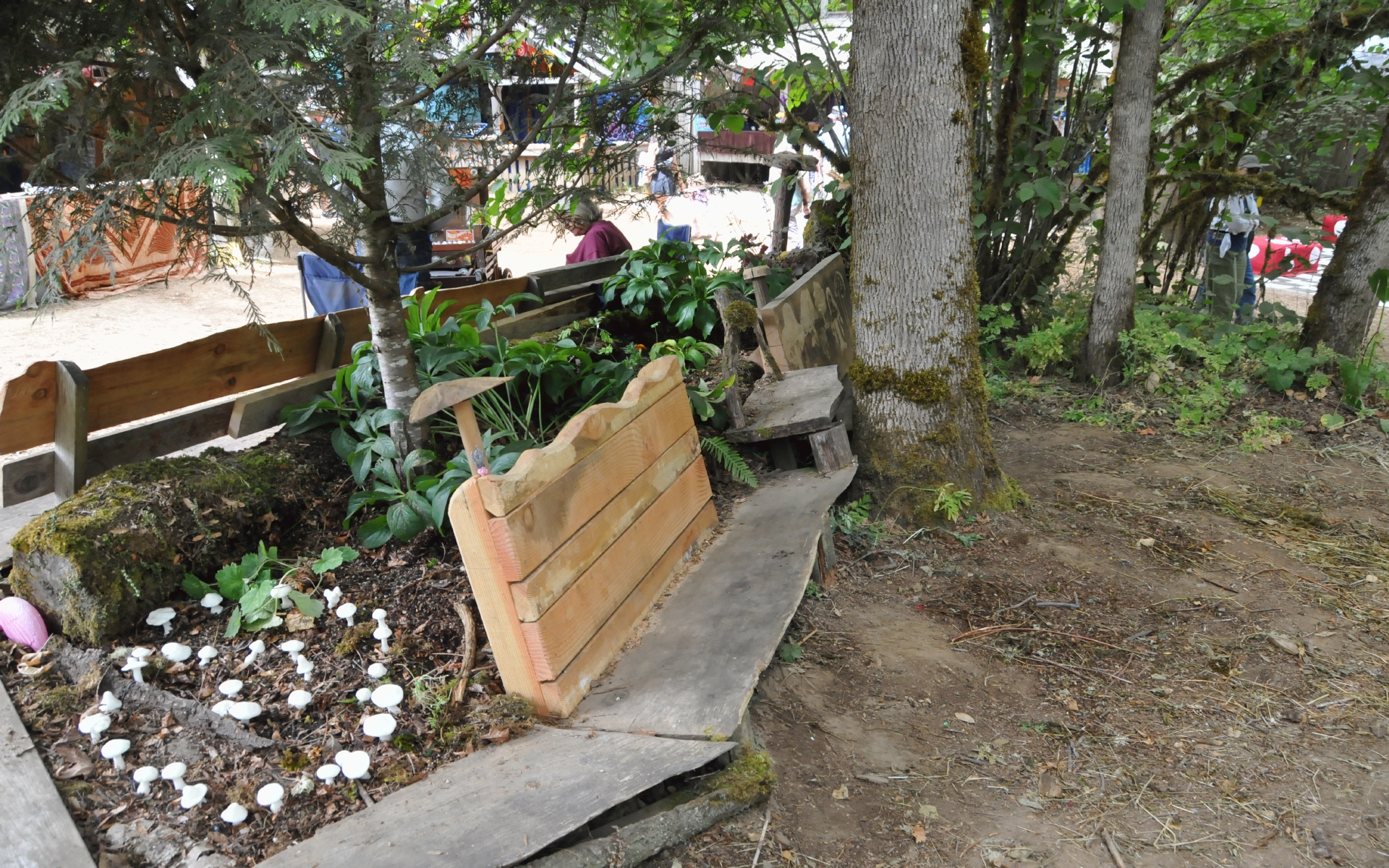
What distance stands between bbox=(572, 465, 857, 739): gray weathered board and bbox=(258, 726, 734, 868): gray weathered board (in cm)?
10

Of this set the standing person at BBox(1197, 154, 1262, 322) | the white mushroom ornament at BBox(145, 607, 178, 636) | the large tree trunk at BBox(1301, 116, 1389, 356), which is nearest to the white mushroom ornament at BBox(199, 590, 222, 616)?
the white mushroom ornament at BBox(145, 607, 178, 636)

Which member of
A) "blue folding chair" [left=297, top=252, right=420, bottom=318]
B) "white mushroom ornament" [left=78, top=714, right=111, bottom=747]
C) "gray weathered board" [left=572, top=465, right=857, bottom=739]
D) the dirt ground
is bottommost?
the dirt ground

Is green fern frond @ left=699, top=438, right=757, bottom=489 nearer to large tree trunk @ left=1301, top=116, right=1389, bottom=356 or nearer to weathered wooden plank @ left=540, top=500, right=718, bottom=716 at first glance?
weathered wooden plank @ left=540, top=500, right=718, bottom=716

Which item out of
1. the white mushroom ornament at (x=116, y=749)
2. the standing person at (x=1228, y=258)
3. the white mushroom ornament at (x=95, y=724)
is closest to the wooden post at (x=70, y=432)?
the white mushroom ornament at (x=95, y=724)

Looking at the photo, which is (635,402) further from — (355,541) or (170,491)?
(170,491)

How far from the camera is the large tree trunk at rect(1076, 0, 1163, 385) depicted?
18.2 ft

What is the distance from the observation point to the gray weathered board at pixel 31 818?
2.06 meters

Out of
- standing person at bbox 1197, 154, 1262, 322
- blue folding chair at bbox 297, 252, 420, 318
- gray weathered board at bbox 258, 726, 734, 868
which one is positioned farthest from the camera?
standing person at bbox 1197, 154, 1262, 322

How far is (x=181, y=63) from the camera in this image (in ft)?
8.29

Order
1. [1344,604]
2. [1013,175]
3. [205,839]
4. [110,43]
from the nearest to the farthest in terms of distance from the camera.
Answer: [205,839]
[110,43]
[1344,604]
[1013,175]

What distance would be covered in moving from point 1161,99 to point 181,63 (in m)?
6.65

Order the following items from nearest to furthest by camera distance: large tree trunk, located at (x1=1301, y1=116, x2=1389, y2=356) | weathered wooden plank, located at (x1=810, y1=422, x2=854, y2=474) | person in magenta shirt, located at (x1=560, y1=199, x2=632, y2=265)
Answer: weathered wooden plank, located at (x1=810, y1=422, x2=854, y2=474) < large tree trunk, located at (x1=1301, y1=116, x2=1389, y2=356) < person in magenta shirt, located at (x1=560, y1=199, x2=632, y2=265)

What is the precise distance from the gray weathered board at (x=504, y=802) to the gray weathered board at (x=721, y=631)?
0.10 m

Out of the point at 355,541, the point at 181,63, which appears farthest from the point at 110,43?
the point at 355,541
